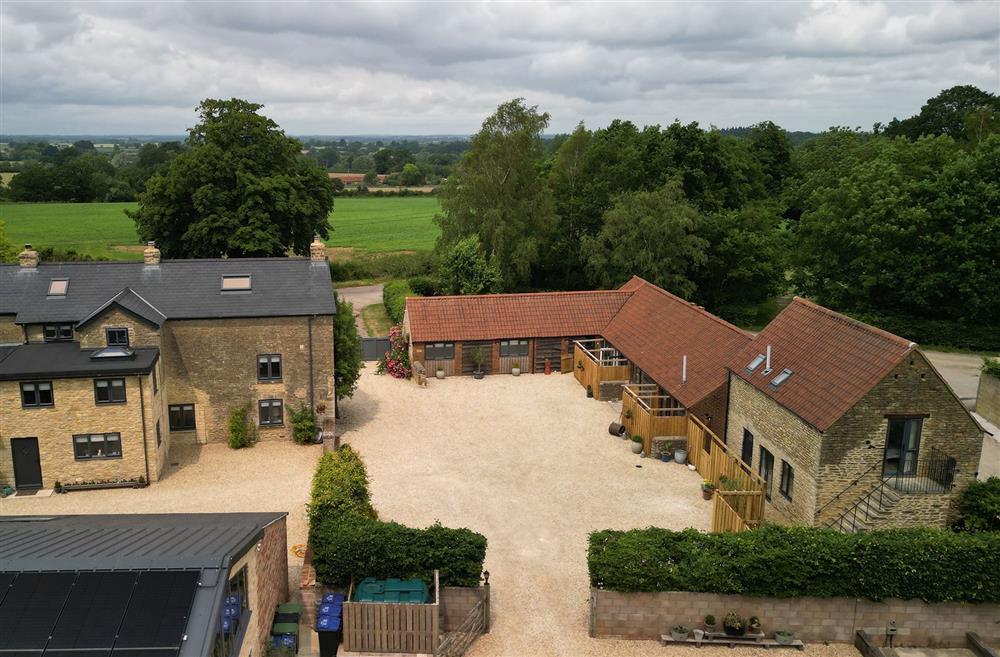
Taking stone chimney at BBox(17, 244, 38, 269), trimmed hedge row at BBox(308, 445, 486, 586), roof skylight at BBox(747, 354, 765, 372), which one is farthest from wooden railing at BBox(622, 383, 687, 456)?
stone chimney at BBox(17, 244, 38, 269)

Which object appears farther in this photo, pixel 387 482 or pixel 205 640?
pixel 387 482

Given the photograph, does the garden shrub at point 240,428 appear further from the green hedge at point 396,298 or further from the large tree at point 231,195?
the large tree at point 231,195

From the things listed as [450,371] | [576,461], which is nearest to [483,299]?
[450,371]

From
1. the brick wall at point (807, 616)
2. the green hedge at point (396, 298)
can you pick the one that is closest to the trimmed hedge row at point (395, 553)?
the brick wall at point (807, 616)

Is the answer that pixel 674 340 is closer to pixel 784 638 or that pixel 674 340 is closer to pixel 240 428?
pixel 784 638

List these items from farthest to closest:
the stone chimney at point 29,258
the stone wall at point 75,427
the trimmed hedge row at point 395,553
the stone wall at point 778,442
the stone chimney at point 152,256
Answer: the stone chimney at point 152,256 < the stone chimney at point 29,258 < the stone wall at point 75,427 < the stone wall at point 778,442 < the trimmed hedge row at point 395,553

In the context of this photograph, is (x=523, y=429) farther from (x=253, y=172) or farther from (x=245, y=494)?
(x=253, y=172)

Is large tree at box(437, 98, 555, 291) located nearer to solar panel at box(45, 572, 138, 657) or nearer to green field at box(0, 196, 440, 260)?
green field at box(0, 196, 440, 260)
